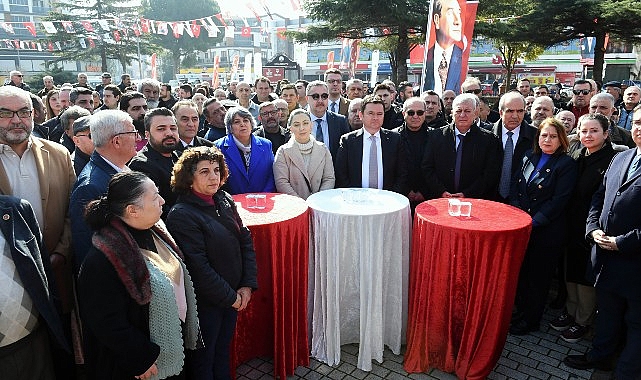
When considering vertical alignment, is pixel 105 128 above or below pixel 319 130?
above

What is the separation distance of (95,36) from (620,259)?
140 feet

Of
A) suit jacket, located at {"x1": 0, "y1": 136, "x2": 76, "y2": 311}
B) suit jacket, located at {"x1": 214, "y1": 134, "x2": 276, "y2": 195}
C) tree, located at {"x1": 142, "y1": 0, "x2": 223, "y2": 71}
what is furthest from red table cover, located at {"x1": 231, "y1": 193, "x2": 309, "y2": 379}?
tree, located at {"x1": 142, "y1": 0, "x2": 223, "y2": 71}

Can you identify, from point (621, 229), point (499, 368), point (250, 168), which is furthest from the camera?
point (250, 168)

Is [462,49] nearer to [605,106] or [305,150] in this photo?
[605,106]

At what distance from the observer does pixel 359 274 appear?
341 cm

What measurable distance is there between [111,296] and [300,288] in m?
1.56

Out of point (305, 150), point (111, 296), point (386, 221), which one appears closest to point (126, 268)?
point (111, 296)

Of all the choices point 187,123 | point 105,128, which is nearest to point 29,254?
point 105,128

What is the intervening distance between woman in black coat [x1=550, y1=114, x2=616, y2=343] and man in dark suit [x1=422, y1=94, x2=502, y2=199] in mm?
769

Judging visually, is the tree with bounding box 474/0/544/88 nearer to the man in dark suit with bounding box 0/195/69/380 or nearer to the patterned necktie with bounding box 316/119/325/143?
the patterned necktie with bounding box 316/119/325/143

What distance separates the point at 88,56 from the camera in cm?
3978

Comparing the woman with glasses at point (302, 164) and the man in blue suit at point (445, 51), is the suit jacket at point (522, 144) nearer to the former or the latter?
the woman with glasses at point (302, 164)

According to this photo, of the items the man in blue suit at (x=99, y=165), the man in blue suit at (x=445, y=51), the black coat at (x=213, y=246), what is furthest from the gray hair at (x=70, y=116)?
the man in blue suit at (x=445, y=51)

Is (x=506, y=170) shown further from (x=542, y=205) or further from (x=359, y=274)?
(x=359, y=274)
